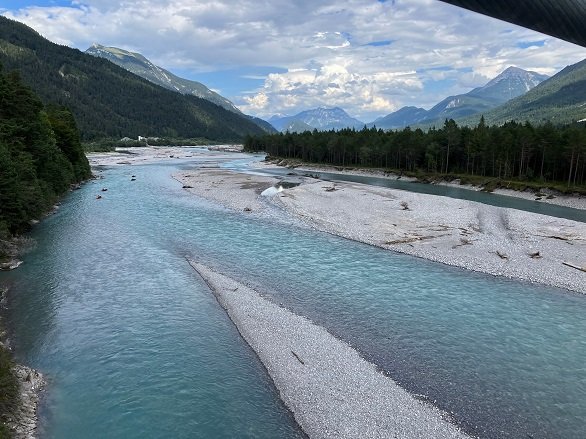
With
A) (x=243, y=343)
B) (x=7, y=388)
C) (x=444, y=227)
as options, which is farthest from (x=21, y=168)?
(x=444, y=227)

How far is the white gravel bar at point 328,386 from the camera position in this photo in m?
17.6

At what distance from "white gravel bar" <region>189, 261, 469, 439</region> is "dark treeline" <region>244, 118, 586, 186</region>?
255ft

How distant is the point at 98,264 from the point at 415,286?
27181 mm

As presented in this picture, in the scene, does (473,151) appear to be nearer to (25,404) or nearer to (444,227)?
(444,227)

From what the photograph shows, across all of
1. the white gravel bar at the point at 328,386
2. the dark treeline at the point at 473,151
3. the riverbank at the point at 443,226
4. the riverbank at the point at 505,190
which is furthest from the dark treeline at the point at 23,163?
the dark treeline at the point at 473,151

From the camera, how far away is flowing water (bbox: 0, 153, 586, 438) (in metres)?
18.4

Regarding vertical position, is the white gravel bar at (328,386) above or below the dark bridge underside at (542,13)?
below

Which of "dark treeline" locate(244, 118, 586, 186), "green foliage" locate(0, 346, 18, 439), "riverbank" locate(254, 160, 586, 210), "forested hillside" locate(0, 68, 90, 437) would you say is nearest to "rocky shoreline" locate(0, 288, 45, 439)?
"green foliage" locate(0, 346, 18, 439)

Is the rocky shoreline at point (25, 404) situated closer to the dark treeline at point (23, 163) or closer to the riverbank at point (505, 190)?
the dark treeline at point (23, 163)

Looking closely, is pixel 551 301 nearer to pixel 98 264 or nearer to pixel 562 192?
pixel 98 264

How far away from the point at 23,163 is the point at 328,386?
4312 centimetres

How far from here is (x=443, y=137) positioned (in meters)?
113

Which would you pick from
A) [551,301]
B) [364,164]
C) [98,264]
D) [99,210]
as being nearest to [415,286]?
[551,301]

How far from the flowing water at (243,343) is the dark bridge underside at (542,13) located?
17.6 m
